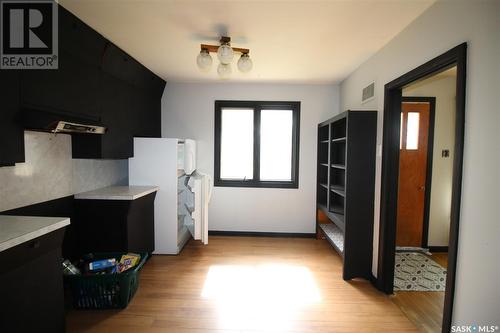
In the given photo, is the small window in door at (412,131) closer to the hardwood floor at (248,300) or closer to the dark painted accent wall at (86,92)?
the hardwood floor at (248,300)

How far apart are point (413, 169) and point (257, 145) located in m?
2.29

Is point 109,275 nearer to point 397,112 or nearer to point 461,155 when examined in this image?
point 461,155

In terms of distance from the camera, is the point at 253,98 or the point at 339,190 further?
the point at 253,98

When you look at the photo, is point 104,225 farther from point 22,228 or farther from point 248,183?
point 248,183

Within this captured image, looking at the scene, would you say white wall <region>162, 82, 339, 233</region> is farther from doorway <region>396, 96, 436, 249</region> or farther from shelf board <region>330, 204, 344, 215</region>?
doorway <region>396, 96, 436, 249</region>

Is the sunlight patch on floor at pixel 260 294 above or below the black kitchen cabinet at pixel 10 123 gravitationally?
below

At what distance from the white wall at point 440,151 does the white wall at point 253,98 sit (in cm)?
127

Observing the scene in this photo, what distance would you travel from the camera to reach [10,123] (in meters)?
1.57

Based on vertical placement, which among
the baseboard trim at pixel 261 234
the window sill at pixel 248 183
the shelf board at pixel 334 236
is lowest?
the baseboard trim at pixel 261 234

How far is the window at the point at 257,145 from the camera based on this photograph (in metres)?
A: 3.97

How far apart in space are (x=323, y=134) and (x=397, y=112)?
4.87 feet

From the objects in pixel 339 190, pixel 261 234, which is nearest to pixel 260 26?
pixel 339 190

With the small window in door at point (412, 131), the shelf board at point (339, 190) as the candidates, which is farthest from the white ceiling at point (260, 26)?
the shelf board at point (339, 190)

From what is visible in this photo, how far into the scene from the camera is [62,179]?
7.83 feet
